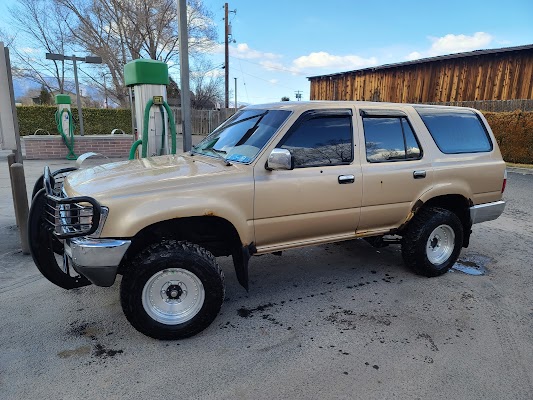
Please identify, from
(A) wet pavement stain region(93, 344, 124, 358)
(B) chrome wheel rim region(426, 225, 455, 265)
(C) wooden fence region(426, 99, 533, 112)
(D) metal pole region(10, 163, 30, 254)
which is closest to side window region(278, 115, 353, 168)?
(B) chrome wheel rim region(426, 225, 455, 265)

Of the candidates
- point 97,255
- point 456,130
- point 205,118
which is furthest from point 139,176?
point 205,118

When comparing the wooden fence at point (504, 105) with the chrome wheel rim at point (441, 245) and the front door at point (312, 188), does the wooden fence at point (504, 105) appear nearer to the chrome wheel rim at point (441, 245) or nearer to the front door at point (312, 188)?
the chrome wheel rim at point (441, 245)

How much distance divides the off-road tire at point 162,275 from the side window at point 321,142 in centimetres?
124

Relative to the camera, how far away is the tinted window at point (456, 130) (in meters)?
4.32

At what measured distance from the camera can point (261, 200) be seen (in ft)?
10.8

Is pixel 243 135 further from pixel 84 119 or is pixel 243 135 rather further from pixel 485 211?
pixel 84 119

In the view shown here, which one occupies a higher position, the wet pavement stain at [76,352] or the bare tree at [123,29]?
the bare tree at [123,29]

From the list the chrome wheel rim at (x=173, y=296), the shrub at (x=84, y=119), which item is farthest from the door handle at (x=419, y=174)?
the shrub at (x=84, y=119)

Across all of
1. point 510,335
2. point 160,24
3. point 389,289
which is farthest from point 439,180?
point 160,24

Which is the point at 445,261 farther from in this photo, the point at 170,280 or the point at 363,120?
the point at 170,280

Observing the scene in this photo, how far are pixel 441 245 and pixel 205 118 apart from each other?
23658 mm

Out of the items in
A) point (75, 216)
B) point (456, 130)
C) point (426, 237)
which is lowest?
point (426, 237)

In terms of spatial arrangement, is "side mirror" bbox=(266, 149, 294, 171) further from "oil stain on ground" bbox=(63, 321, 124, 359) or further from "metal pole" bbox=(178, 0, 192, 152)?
"metal pole" bbox=(178, 0, 192, 152)

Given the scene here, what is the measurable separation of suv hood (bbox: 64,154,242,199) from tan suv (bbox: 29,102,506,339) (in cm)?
1
